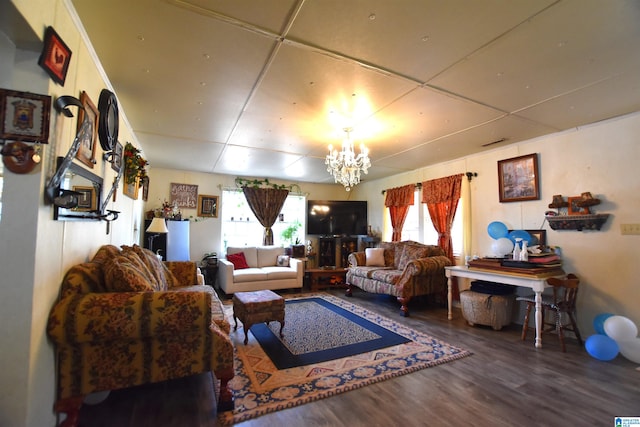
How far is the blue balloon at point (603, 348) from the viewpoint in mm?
2564

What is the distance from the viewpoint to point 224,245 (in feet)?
19.6

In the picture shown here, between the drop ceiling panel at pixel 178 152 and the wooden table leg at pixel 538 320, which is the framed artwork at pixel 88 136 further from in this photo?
the wooden table leg at pixel 538 320

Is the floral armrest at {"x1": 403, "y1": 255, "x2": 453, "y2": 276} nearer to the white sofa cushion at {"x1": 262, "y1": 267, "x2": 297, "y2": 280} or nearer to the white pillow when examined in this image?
the white pillow

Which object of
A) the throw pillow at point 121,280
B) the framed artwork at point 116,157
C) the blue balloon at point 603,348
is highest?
the framed artwork at point 116,157

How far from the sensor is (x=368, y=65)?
201cm

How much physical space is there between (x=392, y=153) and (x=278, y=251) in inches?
120

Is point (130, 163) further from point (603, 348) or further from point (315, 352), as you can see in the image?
point (603, 348)

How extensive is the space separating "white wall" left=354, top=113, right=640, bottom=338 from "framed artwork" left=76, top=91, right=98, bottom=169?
466cm

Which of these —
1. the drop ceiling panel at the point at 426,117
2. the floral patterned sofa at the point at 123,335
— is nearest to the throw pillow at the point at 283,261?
the drop ceiling panel at the point at 426,117

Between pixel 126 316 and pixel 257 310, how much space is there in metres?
1.53

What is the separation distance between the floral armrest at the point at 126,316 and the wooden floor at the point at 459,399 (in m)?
0.62

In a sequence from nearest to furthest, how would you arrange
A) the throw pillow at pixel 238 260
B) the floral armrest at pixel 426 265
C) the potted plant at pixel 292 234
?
the floral armrest at pixel 426 265
the throw pillow at pixel 238 260
the potted plant at pixel 292 234

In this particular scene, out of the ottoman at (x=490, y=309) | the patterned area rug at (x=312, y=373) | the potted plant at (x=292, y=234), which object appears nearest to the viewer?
the patterned area rug at (x=312, y=373)

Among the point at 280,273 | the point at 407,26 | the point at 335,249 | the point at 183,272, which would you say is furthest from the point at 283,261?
the point at 407,26
